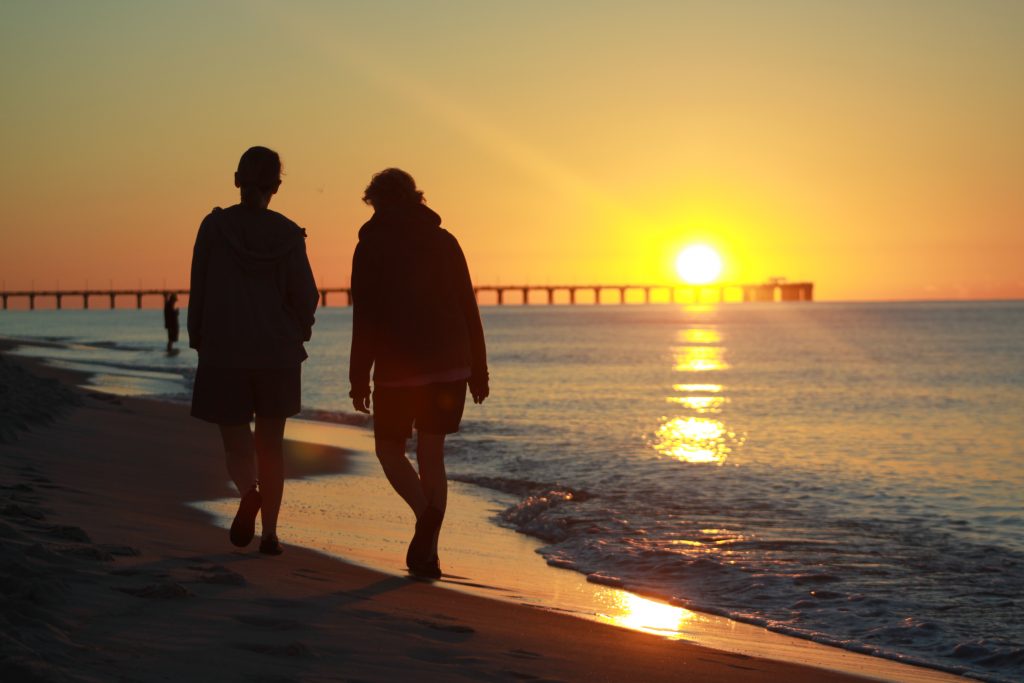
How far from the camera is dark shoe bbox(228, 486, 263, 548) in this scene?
5.26 meters

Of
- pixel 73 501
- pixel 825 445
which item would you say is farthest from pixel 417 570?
pixel 825 445

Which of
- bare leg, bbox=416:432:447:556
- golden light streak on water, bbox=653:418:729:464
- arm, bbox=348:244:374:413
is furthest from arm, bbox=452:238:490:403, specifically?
golden light streak on water, bbox=653:418:729:464

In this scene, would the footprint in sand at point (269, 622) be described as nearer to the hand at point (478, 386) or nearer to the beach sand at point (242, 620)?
the beach sand at point (242, 620)

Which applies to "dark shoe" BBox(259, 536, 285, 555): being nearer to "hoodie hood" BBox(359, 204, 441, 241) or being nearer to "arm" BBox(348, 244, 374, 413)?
"arm" BBox(348, 244, 374, 413)

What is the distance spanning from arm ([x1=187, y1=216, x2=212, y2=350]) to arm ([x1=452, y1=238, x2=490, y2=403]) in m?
1.21

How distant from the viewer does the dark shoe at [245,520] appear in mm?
5262

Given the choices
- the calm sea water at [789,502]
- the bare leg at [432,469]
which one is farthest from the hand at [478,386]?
the calm sea water at [789,502]

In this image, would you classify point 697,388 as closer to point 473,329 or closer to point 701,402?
point 701,402

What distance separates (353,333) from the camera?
5.29 m

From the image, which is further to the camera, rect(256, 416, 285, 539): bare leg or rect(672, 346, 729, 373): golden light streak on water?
rect(672, 346, 729, 373): golden light streak on water

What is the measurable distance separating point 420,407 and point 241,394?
87cm

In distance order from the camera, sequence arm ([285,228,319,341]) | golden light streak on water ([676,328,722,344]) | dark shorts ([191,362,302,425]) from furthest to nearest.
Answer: golden light streak on water ([676,328,722,344]) < arm ([285,228,319,341]) < dark shorts ([191,362,302,425])

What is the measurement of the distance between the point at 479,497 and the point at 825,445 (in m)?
7.36

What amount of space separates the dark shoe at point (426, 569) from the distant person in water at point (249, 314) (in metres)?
0.87
